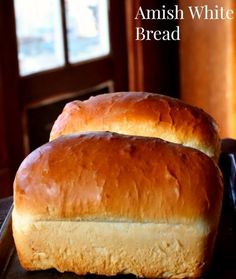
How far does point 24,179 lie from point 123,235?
0.54 feet

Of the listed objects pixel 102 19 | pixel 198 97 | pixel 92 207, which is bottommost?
pixel 198 97

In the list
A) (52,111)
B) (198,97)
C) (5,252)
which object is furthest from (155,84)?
(5,252)

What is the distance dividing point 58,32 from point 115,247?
1.53m

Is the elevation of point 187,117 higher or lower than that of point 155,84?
higher

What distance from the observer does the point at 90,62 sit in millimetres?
2408

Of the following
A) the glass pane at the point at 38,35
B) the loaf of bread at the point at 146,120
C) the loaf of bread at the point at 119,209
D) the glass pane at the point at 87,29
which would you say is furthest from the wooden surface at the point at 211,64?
the loaf of bread at the point at 119,209

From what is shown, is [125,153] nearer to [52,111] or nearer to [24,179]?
[24,179]

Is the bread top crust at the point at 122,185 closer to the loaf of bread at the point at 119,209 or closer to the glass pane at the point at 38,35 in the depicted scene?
the loaf of bread at the point at 119,209

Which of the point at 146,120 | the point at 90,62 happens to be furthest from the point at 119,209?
the point at 90,62

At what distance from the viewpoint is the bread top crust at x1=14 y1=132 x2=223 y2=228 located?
806 mm

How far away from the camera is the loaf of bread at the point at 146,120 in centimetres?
103

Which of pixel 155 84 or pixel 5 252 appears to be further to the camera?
pixel 155 84

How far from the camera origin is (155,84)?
2662mm

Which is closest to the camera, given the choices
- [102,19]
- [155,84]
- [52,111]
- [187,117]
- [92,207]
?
[92,207]
